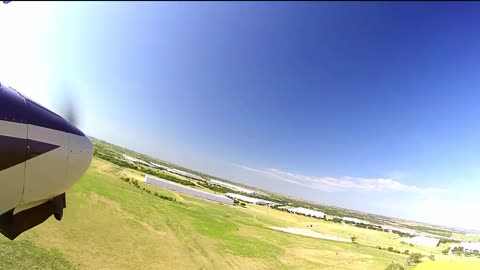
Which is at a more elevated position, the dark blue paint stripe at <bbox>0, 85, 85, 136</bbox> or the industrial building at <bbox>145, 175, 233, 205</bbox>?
the dark blue paint stripe at <bbox>0, 85, 85, 136</bbox>

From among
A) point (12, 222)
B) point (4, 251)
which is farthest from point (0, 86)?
point (4, 251)

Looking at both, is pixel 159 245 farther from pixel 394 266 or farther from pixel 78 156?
pixel 394 266

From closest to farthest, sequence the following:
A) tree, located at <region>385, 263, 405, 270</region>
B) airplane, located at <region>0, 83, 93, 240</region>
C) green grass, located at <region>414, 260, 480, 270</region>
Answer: airplane, located at <region>0, 83, 93, 240</region>
green grass, located at <region>414, 260, 480, 270</region>
tree, located at <region>385, 263, 405, 270</region>

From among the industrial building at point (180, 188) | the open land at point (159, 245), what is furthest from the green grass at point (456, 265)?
the industrial building at point (180, 188)

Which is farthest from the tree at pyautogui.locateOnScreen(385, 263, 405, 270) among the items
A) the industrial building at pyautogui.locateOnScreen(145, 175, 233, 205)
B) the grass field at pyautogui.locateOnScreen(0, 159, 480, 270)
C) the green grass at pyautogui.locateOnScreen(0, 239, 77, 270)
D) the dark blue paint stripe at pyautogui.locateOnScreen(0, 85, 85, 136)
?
the industrial building at pyautogui.locateOnScreen(145, 175, 233, 205)

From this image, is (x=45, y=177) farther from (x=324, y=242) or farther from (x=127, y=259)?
(x=324, y=242)

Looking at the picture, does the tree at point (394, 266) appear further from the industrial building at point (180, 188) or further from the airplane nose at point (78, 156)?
the industrial building at point (180, 188)

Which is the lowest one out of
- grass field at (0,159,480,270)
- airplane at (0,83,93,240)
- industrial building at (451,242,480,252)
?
grass field at (0,159,480,270)

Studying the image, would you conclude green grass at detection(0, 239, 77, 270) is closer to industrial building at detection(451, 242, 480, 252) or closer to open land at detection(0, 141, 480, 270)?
open land at detection(0, 141, 480, 270)

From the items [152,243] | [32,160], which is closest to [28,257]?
[152,243]
